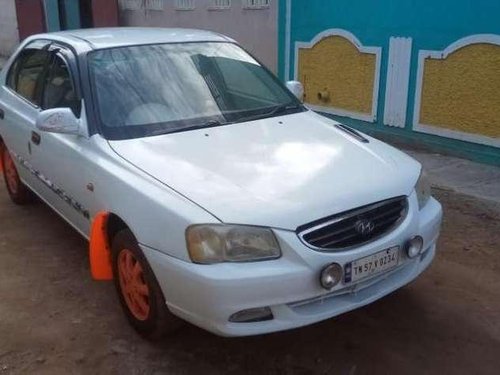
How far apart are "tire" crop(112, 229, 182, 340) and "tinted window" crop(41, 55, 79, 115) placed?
1.03 m

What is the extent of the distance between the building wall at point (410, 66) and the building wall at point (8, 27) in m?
11.7

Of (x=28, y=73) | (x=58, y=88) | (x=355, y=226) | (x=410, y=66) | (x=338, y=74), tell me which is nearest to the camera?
(x=355, y=226)

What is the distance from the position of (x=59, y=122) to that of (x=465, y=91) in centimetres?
426

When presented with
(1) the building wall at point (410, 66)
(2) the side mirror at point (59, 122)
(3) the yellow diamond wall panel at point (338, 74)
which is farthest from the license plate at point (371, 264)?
(3) the yellow diamond wall panel at point (338, 74)

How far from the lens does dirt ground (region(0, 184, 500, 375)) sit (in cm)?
298

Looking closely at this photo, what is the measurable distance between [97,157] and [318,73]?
488 cm

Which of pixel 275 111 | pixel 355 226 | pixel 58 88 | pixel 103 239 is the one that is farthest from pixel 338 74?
pixel 355 226

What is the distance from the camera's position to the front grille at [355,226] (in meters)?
2.65

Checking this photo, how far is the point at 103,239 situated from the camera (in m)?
3.34

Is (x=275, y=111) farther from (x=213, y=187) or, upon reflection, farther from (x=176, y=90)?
(x=213, y=187)

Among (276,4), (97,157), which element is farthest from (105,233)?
(276,4)

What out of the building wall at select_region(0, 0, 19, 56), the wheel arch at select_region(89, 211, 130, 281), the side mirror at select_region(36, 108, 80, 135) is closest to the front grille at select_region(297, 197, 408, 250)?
the wheel arch at select_region(89, 211, 130, 281)

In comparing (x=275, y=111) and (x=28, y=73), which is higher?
(x=28, y=73)

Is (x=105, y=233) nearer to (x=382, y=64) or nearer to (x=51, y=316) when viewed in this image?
(x=51, y=316)
